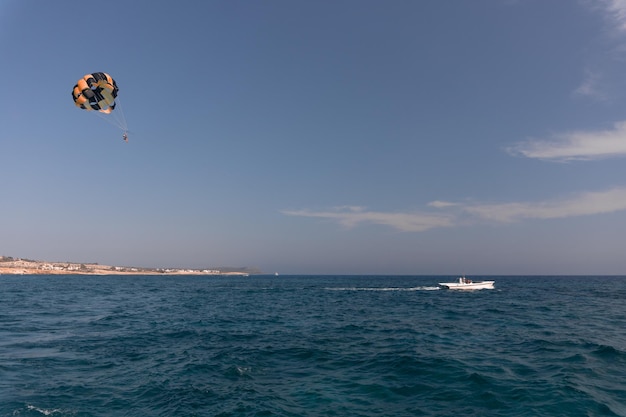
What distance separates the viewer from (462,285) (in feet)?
A: 333

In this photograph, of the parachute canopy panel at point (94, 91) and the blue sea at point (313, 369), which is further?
the parachute canopy panel at point (94, 91)

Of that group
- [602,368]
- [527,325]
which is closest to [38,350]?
[602,368]

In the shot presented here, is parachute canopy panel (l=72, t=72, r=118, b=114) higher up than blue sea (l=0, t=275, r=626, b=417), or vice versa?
parachute canopy panel (l=72, t=72, r=118, b=114)

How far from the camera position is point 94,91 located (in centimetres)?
3600

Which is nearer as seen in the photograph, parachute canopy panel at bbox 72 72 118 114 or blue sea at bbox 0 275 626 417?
blue sea at bbox 0 275 626 417

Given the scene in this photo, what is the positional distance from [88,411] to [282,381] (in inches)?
371

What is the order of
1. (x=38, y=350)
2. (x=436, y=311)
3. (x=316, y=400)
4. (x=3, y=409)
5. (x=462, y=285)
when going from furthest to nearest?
(x=462, y=285), (x=436, y=311), (x=38, y=350), (x=316, y=400), (x=3, y=409)

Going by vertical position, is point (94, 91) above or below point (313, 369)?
above

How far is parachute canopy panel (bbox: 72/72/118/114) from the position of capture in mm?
35500

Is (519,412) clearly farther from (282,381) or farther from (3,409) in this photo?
(3,409)

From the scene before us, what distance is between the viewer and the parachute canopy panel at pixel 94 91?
35.5 metres

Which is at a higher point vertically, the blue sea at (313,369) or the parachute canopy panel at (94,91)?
the parachute canopy panel at (94,91)

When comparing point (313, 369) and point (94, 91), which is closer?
point (313, 369)

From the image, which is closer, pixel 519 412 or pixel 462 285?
pixel 519 412
